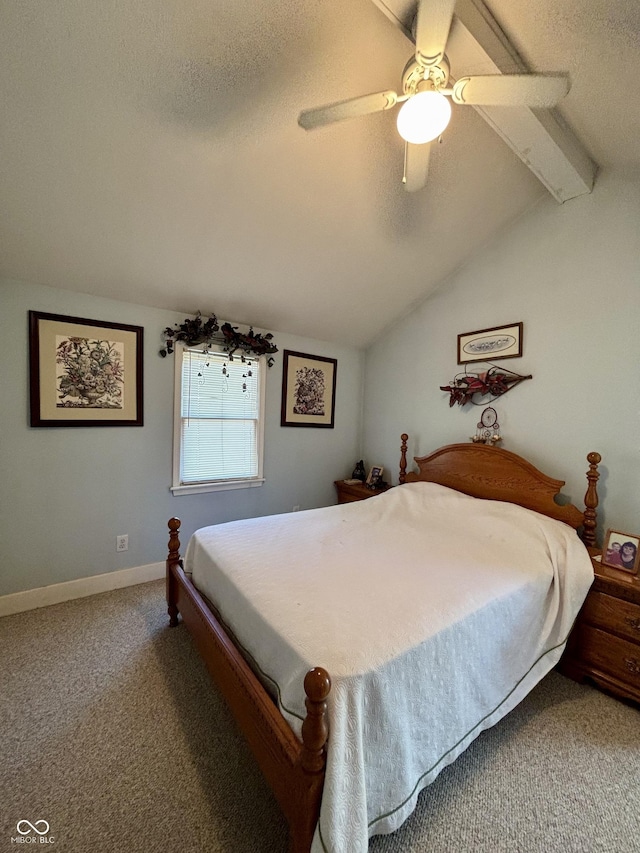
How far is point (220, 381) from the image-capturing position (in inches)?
117

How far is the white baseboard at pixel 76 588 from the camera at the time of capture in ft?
7.30

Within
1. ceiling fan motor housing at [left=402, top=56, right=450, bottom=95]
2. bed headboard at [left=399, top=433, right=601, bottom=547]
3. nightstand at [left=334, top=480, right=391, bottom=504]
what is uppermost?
ceiling fan motor housing at [left=402, top=56, right=450, bottom=95]

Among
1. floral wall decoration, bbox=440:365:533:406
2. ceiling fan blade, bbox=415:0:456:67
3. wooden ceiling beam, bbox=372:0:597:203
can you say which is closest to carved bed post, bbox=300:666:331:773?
ceiling fan blade, bbox=415:0:456:67

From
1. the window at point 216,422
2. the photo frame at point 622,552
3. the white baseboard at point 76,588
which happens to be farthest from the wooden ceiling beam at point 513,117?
the white baseboard at point 76,588

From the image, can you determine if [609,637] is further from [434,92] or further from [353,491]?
[434,92]

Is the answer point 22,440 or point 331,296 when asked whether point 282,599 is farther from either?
point 331,296

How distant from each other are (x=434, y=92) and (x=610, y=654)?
8.65 ft

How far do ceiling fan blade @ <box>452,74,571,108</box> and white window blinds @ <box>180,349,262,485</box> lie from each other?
231cm

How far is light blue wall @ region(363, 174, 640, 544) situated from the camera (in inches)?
81.1

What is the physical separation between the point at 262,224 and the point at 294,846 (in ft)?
9.13

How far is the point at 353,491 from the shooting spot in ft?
11.3

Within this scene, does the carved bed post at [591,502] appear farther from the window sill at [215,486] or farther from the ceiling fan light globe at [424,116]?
the window sill at [215,486]

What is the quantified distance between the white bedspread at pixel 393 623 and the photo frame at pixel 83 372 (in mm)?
1255
